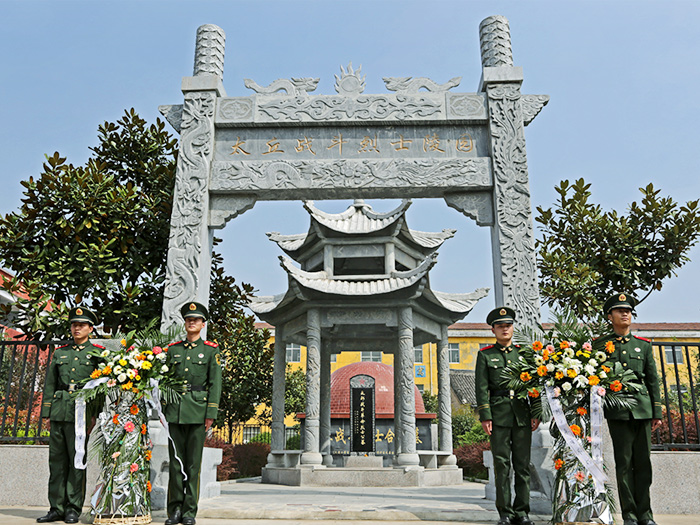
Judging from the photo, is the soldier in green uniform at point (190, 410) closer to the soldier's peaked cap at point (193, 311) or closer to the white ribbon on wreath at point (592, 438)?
the soldier's peaked cap at point (193, 311)

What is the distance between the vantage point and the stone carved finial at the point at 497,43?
6797 millimetres

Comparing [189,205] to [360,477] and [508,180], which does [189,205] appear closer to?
[508,180]

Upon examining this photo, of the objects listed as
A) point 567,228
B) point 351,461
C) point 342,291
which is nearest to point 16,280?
point 342,291

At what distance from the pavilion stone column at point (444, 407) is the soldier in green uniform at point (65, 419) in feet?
26.1

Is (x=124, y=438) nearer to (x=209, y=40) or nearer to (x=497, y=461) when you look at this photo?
(x=497, y=461)

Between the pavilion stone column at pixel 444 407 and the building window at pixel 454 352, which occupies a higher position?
the building window at pixel 454 352

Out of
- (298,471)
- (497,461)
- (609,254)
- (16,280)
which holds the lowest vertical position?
(298,471)

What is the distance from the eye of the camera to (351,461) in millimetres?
10711

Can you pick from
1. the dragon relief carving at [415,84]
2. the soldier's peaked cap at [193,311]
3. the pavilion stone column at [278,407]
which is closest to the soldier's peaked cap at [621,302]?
the soldier's peaked cap at [193,311]

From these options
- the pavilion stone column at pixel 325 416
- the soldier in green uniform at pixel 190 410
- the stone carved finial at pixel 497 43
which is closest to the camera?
the soldier in green uniform at pixel 190 410

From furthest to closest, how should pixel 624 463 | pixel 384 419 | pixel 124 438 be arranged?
1. pixel 384 419
2. pixel 124 438
3. pixel 624 463

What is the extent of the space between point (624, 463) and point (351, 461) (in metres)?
7.26

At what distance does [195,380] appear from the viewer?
180 inches

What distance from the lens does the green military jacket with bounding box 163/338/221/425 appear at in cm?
447
